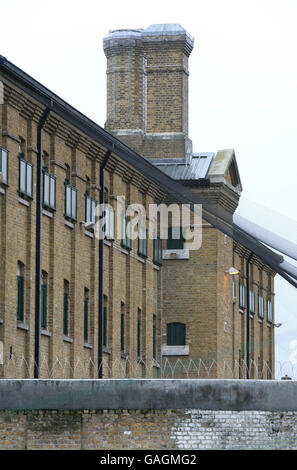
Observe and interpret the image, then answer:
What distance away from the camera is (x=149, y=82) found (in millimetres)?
61375

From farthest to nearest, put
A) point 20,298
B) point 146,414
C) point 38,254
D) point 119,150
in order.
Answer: point 119,150 < point 38,254 < point 20,298 < point 146,414

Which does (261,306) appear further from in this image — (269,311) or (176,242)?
(176,242)

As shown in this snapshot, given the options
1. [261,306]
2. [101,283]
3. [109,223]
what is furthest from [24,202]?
[261,306]

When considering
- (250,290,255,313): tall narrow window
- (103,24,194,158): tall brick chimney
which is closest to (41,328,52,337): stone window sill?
(103,24,194,158): tall brick chimney

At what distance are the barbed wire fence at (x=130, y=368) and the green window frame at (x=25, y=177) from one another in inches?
173

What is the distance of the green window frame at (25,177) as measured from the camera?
139ft

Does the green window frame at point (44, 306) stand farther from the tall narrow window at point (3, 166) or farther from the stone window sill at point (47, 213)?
the tall narrow window at point (3, 166)

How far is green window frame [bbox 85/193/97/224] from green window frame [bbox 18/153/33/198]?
535cm

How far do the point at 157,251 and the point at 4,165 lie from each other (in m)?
16.5

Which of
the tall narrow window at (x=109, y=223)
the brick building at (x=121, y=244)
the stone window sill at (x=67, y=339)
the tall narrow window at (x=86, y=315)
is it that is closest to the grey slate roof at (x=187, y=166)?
the brick building at (x=121, y=244)

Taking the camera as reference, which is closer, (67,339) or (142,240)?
(67,339)

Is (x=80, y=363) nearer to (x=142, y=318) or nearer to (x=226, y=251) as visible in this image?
(x=142, y=318)

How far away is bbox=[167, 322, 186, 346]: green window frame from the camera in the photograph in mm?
57688

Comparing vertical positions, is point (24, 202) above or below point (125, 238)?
below
